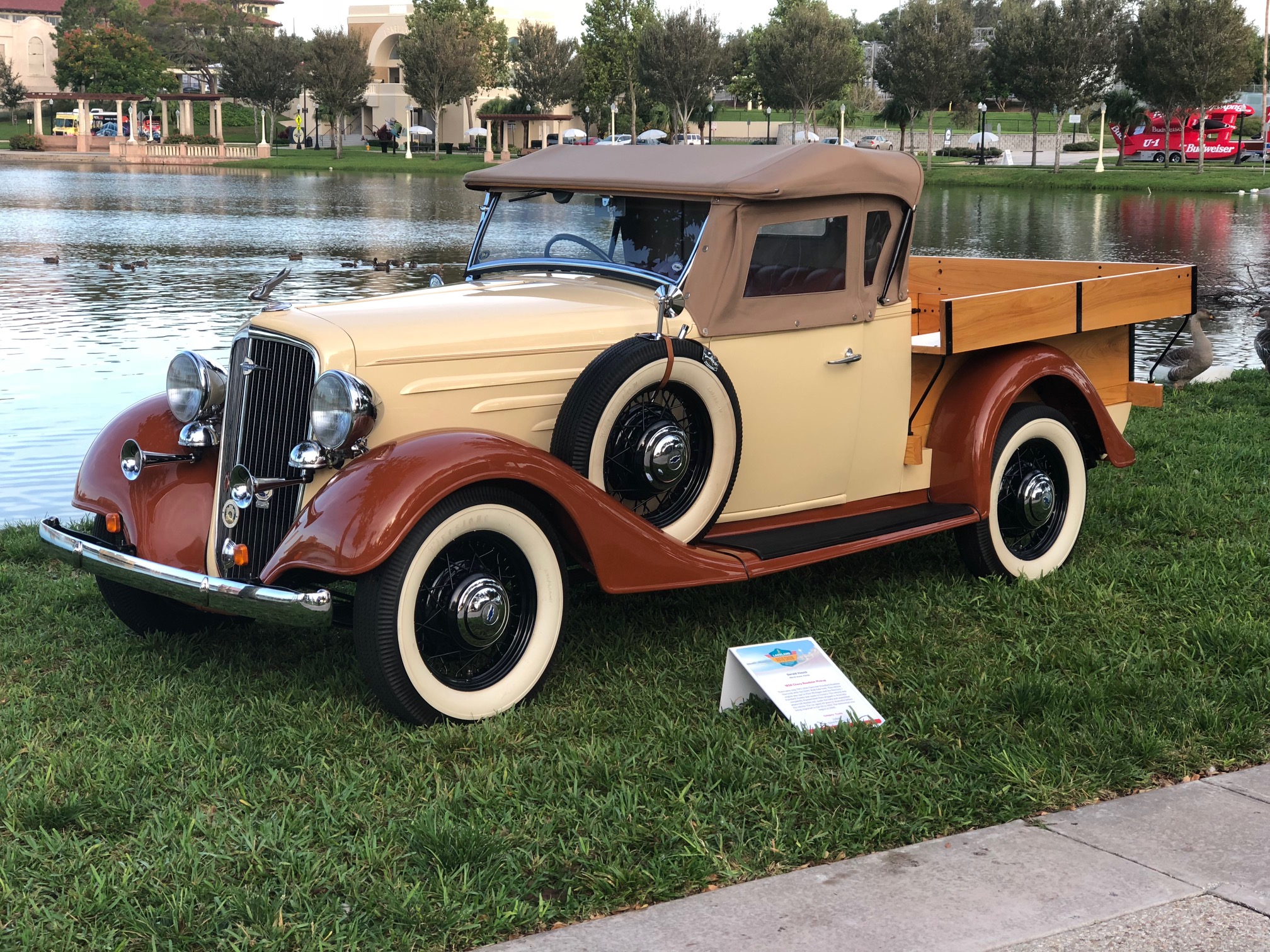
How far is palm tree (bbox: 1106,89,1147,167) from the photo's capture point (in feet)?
181

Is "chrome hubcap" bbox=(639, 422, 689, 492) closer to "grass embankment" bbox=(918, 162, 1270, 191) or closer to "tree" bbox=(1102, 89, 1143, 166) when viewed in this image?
"grass embankment" bbox=(918, 162, 1270, 191)

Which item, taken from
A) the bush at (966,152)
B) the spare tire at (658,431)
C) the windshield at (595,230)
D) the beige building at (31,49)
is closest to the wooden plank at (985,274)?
the windshield at (595,230)

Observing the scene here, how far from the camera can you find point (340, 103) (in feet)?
231

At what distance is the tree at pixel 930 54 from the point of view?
180 ft

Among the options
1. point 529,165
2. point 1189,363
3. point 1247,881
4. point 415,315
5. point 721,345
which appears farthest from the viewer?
point 1189,363

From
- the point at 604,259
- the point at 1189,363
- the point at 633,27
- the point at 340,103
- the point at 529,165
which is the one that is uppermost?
the point at 633,27

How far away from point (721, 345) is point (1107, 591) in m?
2.00

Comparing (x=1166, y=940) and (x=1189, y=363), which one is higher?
(x=1189, y=363)

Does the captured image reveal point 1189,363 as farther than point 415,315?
Yes

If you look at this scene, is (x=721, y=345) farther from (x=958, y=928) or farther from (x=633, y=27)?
(x=633, y=27)

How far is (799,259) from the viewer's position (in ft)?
16.8

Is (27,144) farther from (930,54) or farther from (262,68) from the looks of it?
(930,54)

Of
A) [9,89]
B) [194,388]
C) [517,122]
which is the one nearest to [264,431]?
[194,388]

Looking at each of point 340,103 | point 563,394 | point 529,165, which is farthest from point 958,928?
point 340,103
